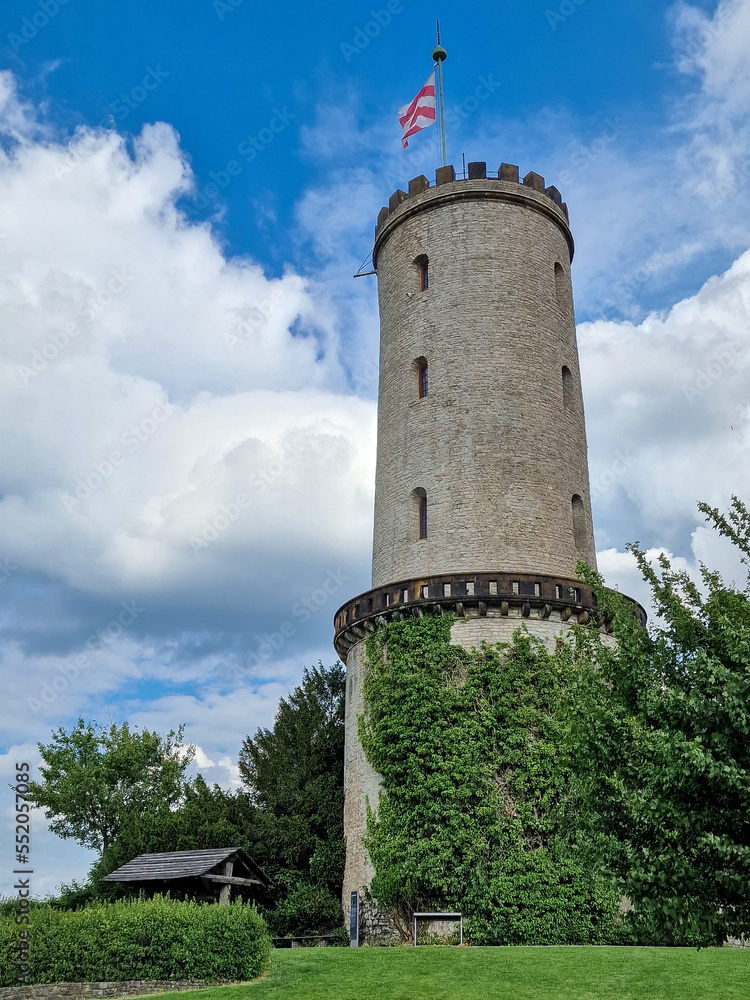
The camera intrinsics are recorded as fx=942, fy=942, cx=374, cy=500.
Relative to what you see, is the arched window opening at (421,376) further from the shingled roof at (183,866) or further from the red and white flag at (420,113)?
the shingled roof at (183,866)

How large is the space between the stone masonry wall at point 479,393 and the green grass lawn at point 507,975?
31.2 ft

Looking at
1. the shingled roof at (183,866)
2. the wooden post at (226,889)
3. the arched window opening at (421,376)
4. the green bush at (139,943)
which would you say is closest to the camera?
the green bush at (139,943)

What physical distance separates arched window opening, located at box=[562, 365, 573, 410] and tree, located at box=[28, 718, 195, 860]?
20795 millimetres

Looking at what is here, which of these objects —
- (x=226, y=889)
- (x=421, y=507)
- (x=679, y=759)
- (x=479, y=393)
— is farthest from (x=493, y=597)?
(x=679, y=759)

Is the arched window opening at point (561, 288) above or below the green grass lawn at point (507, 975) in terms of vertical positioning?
above

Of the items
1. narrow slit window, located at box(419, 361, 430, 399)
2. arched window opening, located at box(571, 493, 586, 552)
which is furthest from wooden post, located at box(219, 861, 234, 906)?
narrow slit window, located at box(419, 361, 430, 399)

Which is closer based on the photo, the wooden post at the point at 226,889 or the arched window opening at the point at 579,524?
the wooden post at the point at 226,889

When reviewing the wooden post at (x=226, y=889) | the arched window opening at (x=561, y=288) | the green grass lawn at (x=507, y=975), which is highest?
the arched window opening at (x=561, y=288)

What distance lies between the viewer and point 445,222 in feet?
91.4

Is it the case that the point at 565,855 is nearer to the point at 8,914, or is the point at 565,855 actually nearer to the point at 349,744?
the point at 349,744

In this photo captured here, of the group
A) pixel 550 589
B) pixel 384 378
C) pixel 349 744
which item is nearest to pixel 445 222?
pixel 384 378

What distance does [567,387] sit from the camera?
27469mm

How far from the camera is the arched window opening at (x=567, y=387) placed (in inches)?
1070

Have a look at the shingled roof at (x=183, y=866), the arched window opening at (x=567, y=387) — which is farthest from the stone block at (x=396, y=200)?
the shingled roof at (x=183, y=866)
